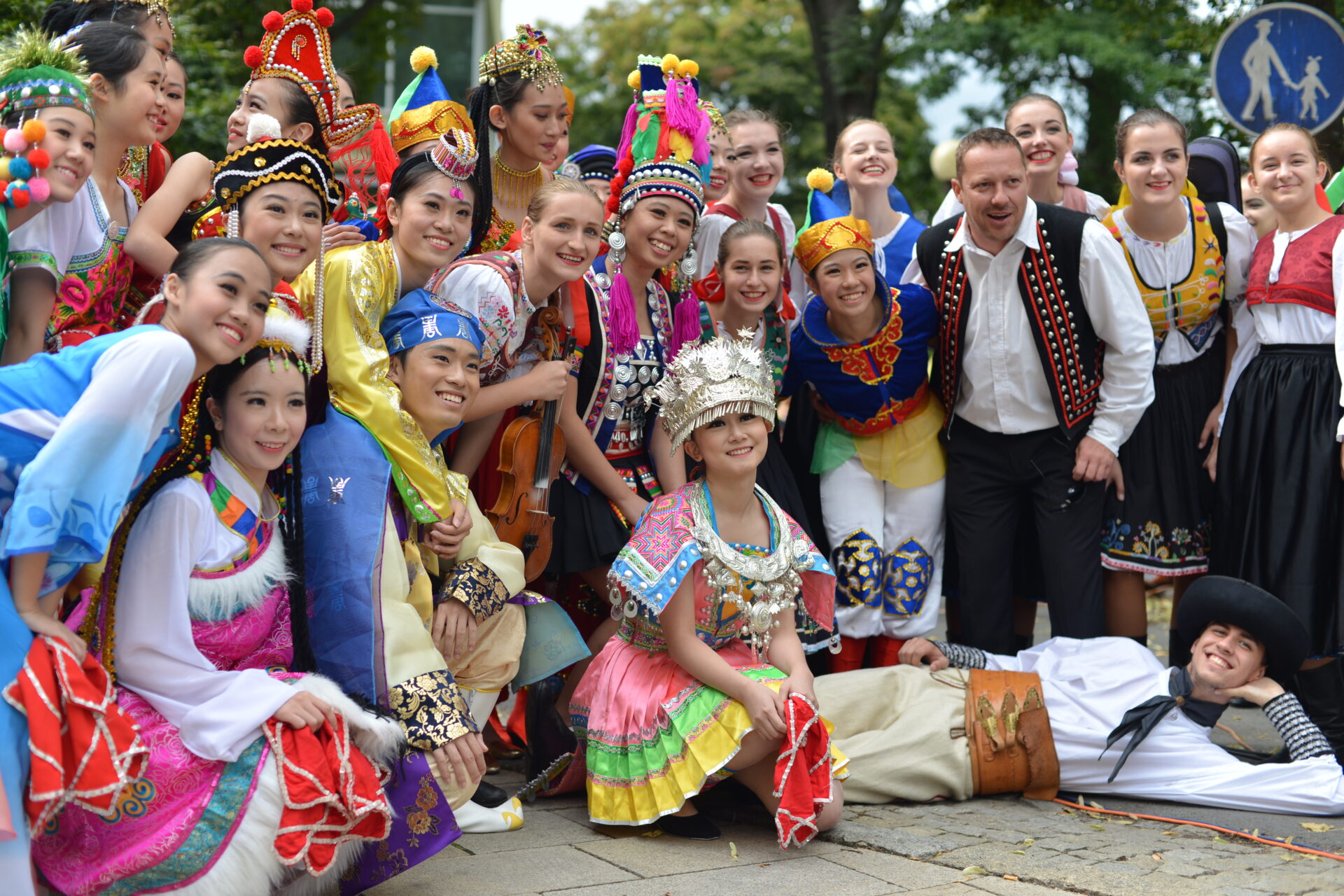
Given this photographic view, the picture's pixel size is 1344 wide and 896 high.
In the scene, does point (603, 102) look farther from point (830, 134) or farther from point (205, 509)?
point (205, 509)

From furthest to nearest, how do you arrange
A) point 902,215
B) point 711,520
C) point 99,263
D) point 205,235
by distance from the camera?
point 902,215 → point 711,520 → point 205,235 → point 99,263

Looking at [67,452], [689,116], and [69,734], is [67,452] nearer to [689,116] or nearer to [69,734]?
[69,734]

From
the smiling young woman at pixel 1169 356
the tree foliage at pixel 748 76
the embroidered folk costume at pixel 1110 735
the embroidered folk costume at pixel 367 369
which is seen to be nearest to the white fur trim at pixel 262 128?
the embroidered folk costume at pixel 367 369

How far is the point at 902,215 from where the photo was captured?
5699 millimetres

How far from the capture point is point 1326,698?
4.75m

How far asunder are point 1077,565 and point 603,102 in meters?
20.8

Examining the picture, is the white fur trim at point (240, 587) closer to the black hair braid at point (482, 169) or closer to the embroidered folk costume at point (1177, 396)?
→ the black hair braid at point (482, 169)

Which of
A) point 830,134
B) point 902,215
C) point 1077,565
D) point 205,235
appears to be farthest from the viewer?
point 830,134

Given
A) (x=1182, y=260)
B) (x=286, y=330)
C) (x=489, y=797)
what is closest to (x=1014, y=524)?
(x=1182, y=260)

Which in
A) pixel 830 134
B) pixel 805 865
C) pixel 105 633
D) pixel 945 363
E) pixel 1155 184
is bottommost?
pixel 805 865

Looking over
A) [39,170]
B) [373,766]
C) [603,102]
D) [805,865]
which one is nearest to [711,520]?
[805,865]

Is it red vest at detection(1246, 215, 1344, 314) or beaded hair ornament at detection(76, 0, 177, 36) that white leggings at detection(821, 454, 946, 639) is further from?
beaded hair ornament at detection(76, 0, 177, 36)

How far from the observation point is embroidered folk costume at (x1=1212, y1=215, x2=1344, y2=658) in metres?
4.63

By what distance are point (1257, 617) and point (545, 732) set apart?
2.35 meters
